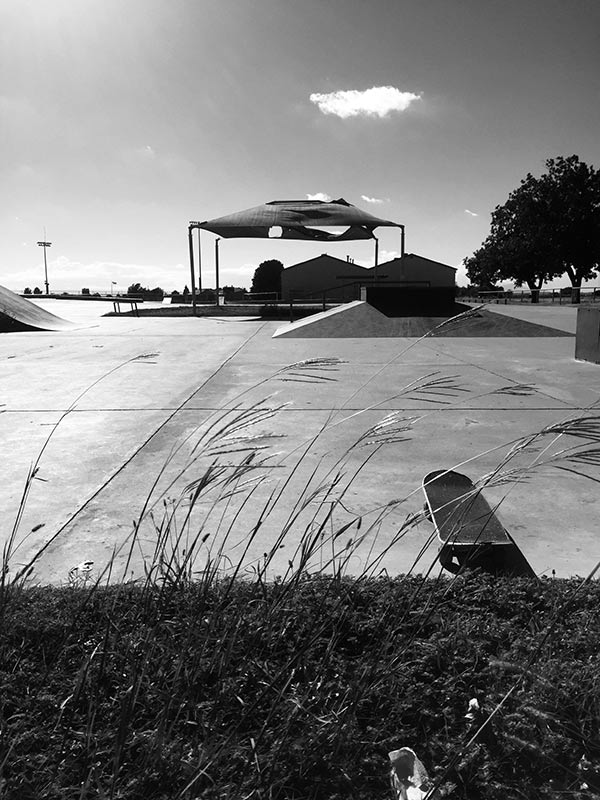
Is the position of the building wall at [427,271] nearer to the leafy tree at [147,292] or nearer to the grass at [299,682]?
the leafy tree at [147,292]

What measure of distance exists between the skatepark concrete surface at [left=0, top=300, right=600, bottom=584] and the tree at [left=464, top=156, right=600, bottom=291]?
43.7m

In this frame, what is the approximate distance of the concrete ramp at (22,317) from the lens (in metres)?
17.4

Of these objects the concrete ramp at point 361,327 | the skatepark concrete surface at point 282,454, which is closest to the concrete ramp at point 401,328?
the concrete ramp at point 361,327

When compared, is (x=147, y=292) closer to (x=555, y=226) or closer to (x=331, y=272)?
(x=331, y=272)

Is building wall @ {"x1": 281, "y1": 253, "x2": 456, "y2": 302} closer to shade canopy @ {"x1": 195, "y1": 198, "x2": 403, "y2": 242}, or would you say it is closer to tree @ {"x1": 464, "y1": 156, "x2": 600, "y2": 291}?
tree @ {"x1": 464, "y1": 156, "x2": 600, "y2": 291}

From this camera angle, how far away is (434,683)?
67.2 inches

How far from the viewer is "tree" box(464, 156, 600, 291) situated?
156ft

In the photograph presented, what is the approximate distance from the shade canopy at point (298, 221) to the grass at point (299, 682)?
2835cm

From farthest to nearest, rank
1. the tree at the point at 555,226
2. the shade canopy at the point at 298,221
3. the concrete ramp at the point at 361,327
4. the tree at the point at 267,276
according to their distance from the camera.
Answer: the tree at the point at 267,276, the tree at the point at 555,226, the shade canopy at the point at 298,221, the concrete ramp at the point at 361,327

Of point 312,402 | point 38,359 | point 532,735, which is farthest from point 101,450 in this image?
point 38,359

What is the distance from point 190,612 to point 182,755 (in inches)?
23.7

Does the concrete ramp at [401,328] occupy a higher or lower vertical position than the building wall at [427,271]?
lower

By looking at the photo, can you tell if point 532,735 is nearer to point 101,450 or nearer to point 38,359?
point 101,450

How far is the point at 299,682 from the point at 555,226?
177ft
